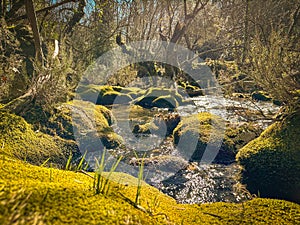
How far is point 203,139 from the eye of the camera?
7.10 meters

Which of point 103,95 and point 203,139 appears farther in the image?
point 103,95

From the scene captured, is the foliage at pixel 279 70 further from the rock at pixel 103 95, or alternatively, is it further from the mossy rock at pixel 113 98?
the mossy rock at pixel 113 98

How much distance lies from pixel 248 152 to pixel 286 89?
1552mm

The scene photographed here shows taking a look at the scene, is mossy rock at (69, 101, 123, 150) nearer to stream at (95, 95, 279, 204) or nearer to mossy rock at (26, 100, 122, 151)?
mossy rock at (26, 100, 122, 151)

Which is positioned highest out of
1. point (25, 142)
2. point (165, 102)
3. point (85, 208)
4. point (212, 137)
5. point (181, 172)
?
point (85, 208)

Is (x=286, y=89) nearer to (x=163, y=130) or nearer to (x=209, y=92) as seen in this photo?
(x=163, y=130)

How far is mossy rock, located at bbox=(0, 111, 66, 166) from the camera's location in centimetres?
335

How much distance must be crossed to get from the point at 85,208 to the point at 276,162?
398cm

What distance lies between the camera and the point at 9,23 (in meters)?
7.39

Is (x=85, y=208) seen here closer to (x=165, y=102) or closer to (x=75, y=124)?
(x=75, y=124)

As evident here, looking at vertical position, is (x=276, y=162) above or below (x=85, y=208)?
below

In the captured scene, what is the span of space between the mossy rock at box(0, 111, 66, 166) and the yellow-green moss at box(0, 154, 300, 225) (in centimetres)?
179

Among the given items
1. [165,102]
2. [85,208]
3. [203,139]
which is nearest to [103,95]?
[165,102]

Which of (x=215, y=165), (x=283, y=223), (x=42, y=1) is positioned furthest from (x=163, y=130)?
(x=283, y=223)
